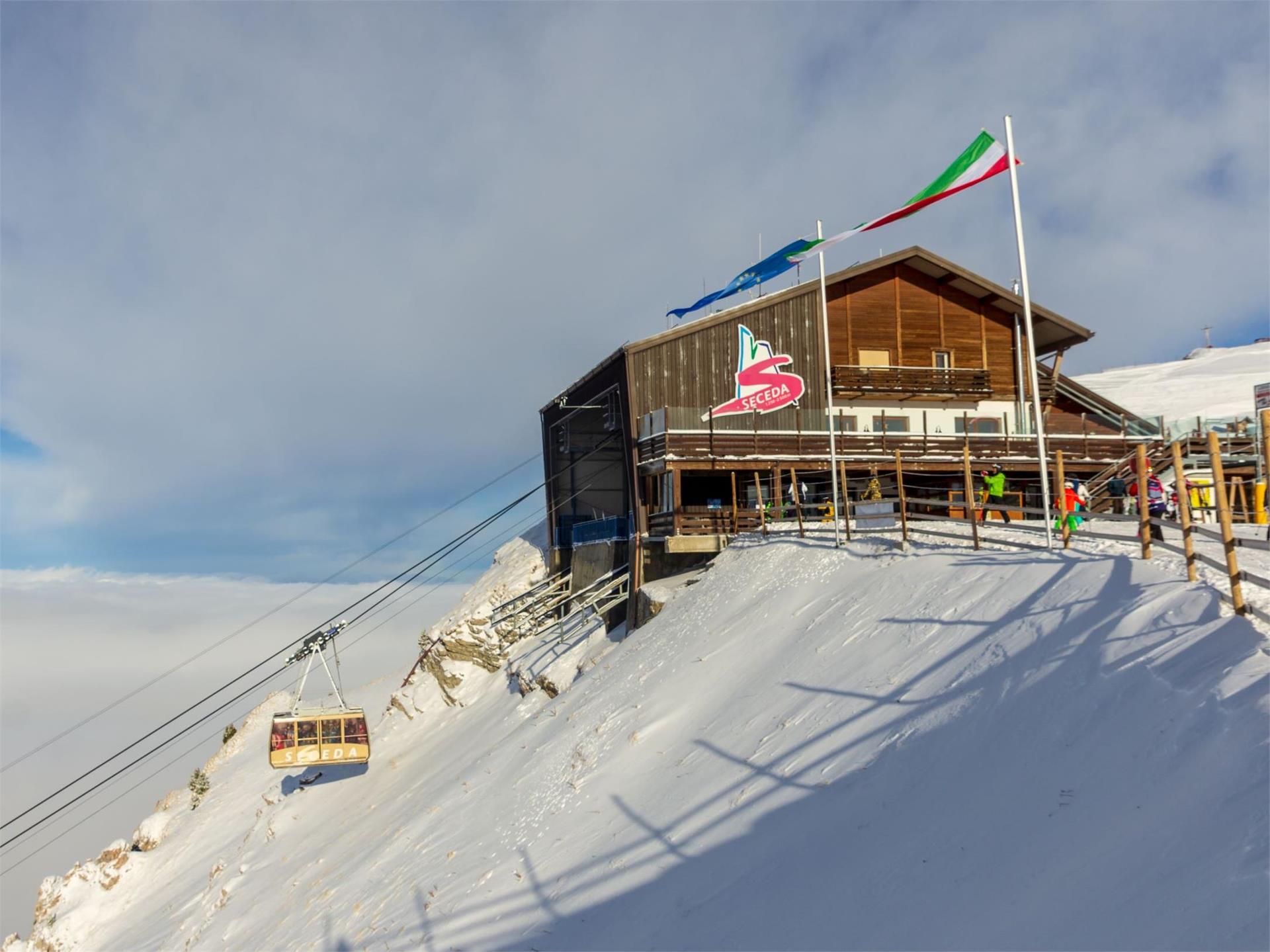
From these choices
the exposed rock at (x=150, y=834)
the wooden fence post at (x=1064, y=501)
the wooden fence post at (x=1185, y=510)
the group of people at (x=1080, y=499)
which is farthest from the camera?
the exposed rock at (x=150, y=834)

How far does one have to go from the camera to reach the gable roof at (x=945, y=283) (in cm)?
3162

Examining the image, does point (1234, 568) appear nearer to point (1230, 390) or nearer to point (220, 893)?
point (220, 893)

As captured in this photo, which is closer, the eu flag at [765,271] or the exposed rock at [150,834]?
the eu flag at [765,271]

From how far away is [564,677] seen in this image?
2738cm

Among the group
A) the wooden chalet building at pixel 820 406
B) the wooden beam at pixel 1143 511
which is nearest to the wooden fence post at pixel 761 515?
the wooden chalet building at pixel 820 406

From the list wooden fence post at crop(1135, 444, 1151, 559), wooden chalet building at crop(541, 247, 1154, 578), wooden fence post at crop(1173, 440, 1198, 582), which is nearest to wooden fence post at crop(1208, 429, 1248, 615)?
wooden fence post at crop(1173, 440, 1198, 582)

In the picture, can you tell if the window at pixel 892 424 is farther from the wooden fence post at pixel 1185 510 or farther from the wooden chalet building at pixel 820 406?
the wooden fence post at pixel 1185 510

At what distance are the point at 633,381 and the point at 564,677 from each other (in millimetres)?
9693

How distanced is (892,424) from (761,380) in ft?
16.9

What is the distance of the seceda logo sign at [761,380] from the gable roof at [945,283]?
1.20 m

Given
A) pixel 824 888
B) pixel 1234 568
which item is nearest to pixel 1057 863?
pixel 824 888

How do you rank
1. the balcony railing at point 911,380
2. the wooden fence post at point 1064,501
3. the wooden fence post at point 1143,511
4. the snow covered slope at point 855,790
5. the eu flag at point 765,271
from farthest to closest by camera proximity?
1. the balcony railing at point 911,380
2. the eu flag at point 765,271
3. the wooden fence post at point 1064,501
4. the wooden fence post at point 1143,511
5. the snow covered slope at point 855,790

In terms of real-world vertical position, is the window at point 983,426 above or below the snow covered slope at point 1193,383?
below

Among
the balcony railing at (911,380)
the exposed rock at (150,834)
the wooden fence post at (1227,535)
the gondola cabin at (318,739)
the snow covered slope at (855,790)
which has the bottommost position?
the exposed rock at (150,834)
